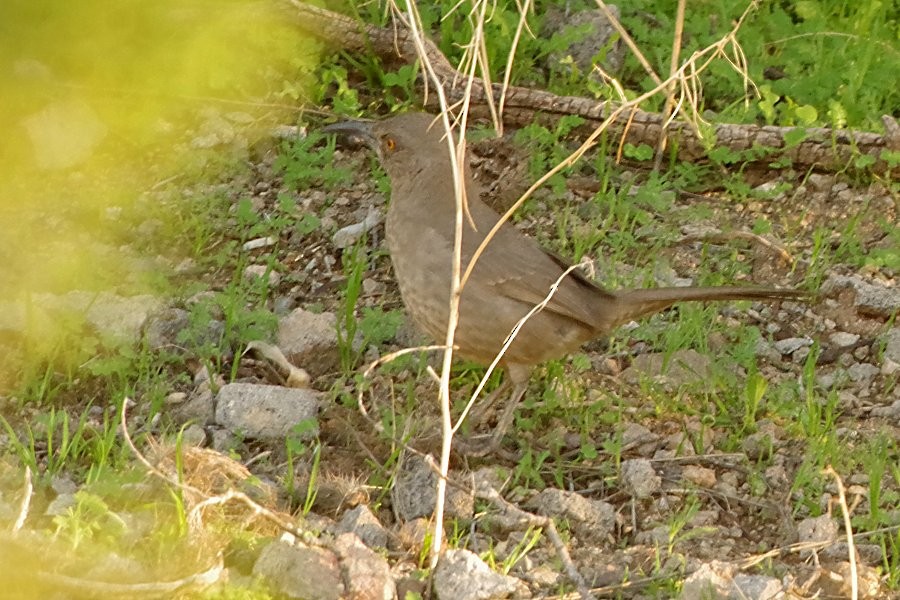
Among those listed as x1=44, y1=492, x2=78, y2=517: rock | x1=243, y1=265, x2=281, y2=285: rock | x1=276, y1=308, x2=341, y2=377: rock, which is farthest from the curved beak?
x1=44, y1=492, x2=78, y2=517: rock

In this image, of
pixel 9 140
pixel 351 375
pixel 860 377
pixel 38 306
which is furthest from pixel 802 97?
pixel 9 140

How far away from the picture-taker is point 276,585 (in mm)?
3363

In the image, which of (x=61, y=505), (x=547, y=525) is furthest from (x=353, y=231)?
(x=61, y=505)

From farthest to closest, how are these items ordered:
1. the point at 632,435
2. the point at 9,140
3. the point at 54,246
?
the point at 632,435
the point at 54,246
the point at 9,140

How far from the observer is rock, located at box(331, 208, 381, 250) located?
5719 mm

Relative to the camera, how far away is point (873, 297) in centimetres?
532

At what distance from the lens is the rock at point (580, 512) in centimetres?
408

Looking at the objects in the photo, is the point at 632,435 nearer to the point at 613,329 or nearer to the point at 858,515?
the point at 613,329

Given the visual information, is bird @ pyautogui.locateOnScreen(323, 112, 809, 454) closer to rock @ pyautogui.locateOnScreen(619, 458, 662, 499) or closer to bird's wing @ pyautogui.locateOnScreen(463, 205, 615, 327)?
bird's wing @ pyautogui.locateOnScreen(463, 205, 615, 327)

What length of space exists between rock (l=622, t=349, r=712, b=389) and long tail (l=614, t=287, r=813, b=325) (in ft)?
0.82

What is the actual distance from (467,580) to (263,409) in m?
1.26

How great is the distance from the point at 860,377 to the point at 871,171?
4.36 feet

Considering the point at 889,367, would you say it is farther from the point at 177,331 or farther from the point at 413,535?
the point at 177,331

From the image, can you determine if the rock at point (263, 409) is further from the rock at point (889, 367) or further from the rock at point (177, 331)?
the rock at point (889, 367)
